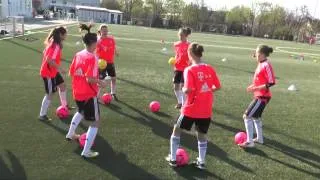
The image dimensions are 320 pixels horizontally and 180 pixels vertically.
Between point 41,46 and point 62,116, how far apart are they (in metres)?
16.5

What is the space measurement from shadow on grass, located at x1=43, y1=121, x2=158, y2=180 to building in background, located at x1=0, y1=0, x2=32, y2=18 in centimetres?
6091

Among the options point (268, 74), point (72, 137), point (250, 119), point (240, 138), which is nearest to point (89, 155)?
point (72, 137)

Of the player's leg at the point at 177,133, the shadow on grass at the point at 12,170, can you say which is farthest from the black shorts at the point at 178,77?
the shadow on grass at the point at 12,170

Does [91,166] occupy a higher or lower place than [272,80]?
lower

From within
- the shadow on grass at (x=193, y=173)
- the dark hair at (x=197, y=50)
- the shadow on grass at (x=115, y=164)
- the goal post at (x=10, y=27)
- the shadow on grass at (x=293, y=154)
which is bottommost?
the shadow on grass at (x=293, y=154)

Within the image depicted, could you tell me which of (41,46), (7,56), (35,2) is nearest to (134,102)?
(7,56)

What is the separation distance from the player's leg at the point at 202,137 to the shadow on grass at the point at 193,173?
0.37ft

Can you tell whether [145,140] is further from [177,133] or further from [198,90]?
[198,90]

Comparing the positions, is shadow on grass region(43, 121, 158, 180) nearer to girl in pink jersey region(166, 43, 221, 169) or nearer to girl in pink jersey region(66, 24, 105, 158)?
girl in pink jersey region(66, 24, 105, 158)

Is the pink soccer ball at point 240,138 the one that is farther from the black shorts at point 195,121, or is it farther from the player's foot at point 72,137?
the player's foot at point 72,137

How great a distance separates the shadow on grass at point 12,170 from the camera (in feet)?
19.9

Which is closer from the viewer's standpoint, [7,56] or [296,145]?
[296,145]

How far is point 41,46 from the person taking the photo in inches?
979

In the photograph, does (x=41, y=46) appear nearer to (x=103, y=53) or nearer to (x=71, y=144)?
(x=103, y=53)
